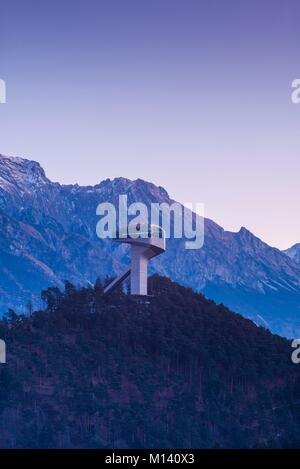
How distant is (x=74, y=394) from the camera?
7259 inches

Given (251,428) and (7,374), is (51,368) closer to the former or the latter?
(7,374)

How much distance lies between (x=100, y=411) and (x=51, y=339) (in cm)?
2112
